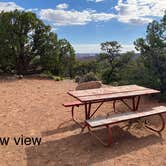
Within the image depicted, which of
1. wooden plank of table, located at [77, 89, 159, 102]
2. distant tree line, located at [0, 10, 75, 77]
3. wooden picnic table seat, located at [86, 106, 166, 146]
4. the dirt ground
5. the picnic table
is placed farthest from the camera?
distant tree line, located at [0, 10, 75, 77]

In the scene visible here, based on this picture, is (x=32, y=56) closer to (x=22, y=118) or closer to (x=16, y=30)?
(x=16, y=30)

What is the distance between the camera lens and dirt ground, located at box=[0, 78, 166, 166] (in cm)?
326

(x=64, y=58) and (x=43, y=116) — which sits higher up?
(x=64, y=58)

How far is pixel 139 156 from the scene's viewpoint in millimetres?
3314

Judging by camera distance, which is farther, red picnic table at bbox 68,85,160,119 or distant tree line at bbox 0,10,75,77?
distant tree line at bbox 0,10,75,77

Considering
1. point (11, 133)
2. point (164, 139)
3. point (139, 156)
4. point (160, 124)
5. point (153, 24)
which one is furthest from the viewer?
point (153, 24)

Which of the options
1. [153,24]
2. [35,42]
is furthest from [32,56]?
[153,24]

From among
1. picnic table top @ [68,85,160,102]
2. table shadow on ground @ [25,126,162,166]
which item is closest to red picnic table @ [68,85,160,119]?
picnic table top @ [68,85,160,102]

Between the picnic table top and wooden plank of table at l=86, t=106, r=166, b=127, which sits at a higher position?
the picnic table top

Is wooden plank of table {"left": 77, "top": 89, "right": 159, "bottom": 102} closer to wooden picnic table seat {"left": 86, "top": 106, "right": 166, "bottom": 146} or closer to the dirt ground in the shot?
wooden picnic table seat {"left": 86, "top": 106, "right": 166, "bottom": 146}

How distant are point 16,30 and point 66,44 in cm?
239

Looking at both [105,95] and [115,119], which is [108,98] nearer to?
[105,95]

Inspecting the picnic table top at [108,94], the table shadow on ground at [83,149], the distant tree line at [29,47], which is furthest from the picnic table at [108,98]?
the distant tree line at [29,47]

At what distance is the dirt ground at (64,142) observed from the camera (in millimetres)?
3262
